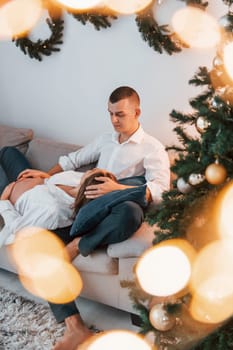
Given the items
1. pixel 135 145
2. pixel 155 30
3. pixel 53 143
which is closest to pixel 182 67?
pixel 155 30

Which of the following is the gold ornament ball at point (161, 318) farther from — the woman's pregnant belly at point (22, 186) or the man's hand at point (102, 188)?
the woman's pregnant belly at point (22, 186)

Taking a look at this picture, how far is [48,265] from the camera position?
213 centimetres

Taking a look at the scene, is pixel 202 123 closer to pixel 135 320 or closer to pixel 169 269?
pixel 169 269

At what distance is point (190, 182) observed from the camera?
1267 mm

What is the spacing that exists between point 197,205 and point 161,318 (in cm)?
35

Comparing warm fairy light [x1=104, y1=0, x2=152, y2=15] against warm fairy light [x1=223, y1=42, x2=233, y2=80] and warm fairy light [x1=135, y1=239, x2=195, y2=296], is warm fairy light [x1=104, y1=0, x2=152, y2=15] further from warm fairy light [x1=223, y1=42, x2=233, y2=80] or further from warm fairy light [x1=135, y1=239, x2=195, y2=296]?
warm fairy light [x1=135, y1=239, x2=195, y2=296]

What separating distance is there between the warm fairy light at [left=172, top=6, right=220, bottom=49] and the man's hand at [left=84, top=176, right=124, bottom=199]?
891 millimetres

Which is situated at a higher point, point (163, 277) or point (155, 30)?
point (155, 30)

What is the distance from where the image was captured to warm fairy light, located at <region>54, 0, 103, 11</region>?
2.73 metres

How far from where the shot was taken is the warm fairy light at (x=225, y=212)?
1263 mm

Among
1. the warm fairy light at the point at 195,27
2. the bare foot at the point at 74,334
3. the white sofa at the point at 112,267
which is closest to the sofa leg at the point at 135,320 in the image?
the white sofa at the point at 112,267

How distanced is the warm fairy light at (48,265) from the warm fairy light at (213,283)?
919 mm

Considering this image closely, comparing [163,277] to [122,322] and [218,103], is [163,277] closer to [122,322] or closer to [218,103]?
[218,103]

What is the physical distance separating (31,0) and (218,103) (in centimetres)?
224
